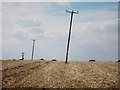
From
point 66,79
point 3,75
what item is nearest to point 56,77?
point 66,79

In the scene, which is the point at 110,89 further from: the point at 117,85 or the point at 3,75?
the point at 3,75

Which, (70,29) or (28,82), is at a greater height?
(70,29)

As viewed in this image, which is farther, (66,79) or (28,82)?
(66,79)

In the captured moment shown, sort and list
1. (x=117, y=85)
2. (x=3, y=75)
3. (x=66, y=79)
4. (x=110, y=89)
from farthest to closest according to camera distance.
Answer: (x=3, y=75) → (x=66, y=79) → (x=117, y=85) → (x=110, y=89)

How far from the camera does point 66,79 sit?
18.9 meters

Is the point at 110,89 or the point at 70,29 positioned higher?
the point at 70,29

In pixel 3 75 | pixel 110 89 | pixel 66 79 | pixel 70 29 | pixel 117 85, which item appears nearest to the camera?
pixel 110 89

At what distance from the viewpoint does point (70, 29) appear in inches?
1328

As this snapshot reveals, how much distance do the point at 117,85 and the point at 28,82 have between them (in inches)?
419

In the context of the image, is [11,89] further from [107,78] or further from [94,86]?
[107,78]

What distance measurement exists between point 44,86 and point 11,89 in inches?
143

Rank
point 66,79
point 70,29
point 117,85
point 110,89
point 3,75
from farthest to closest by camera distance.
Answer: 1. point 70,29
2. point 3,75
3. point 66,79
4. point 117,85
5. point 110,89

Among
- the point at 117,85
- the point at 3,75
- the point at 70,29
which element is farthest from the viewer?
the point at 70,29

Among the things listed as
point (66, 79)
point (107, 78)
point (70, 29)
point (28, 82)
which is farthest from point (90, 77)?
point (70, 29)
